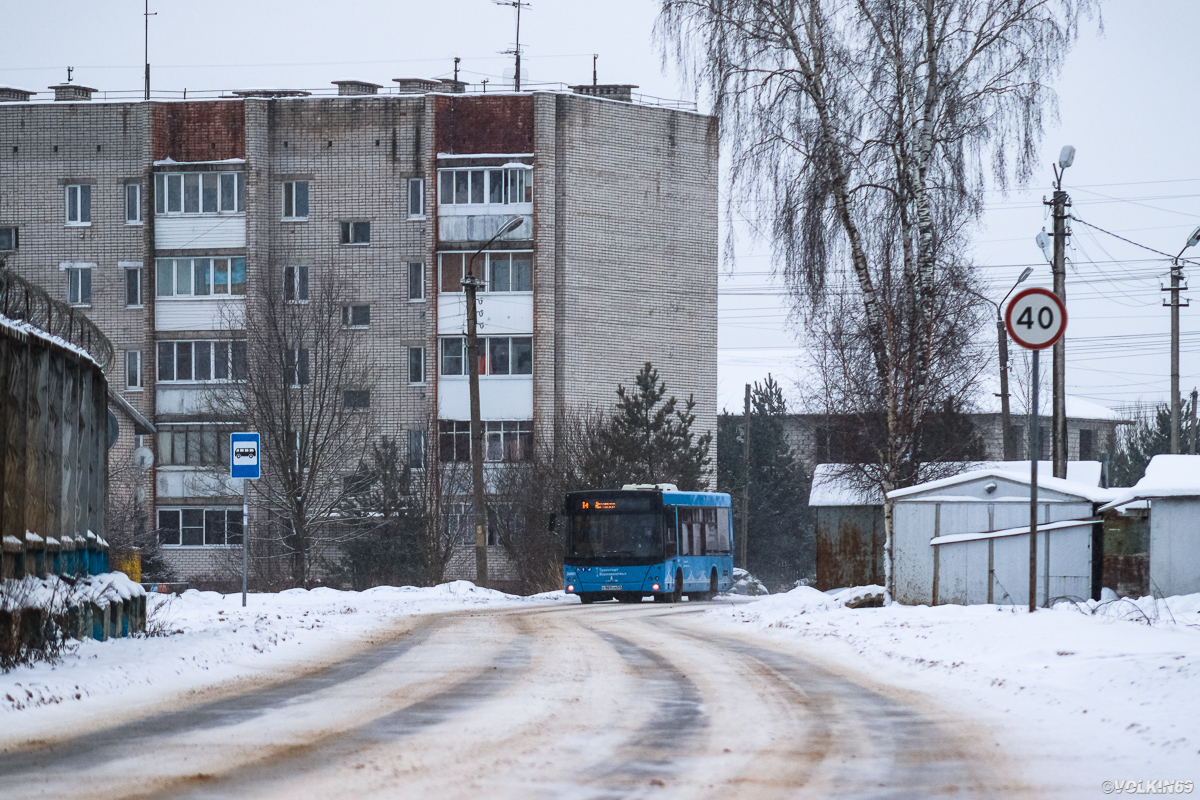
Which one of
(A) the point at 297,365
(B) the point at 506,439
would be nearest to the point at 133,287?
(B) the point at 506,439

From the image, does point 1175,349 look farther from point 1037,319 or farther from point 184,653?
point 184,653

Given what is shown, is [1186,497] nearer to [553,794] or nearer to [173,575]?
[553,794]

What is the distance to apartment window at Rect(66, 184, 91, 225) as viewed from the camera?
2474 inches

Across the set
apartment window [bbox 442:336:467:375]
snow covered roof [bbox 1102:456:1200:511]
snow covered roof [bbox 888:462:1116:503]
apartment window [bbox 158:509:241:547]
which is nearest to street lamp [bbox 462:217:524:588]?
snow covered roof [bbox 888:462:1116:503]

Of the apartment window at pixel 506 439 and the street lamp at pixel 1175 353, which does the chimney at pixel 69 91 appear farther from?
the street lamp at pixel 1175 353

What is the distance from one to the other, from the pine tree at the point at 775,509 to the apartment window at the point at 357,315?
89.9 ft

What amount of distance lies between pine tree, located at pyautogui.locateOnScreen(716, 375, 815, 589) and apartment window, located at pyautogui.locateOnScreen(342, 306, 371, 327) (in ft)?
89.9

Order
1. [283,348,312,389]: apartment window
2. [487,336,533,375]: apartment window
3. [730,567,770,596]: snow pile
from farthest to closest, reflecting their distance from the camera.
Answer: [487,336,533,375]: apartment window → [730,567,770,596]: snow pile → [283,348,312,389]: apartment window

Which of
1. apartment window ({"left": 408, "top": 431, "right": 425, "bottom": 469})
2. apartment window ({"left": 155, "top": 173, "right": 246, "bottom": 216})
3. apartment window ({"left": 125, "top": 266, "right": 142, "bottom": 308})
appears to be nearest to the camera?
apartment window ({"left": 408, "top": 431, "right": 425, "bottom": 469})

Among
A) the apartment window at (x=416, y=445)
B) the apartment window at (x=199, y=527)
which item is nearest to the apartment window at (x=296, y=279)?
the apartment window at (x=416, y=445)

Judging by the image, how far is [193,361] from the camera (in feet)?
202

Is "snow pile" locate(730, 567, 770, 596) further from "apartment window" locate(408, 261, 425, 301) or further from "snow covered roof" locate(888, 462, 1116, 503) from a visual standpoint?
"snow covered roof" locate(888, 462, 1116, 503)

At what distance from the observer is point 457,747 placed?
890 cm

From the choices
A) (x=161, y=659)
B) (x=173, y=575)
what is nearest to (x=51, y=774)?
(x=161, y=659)
